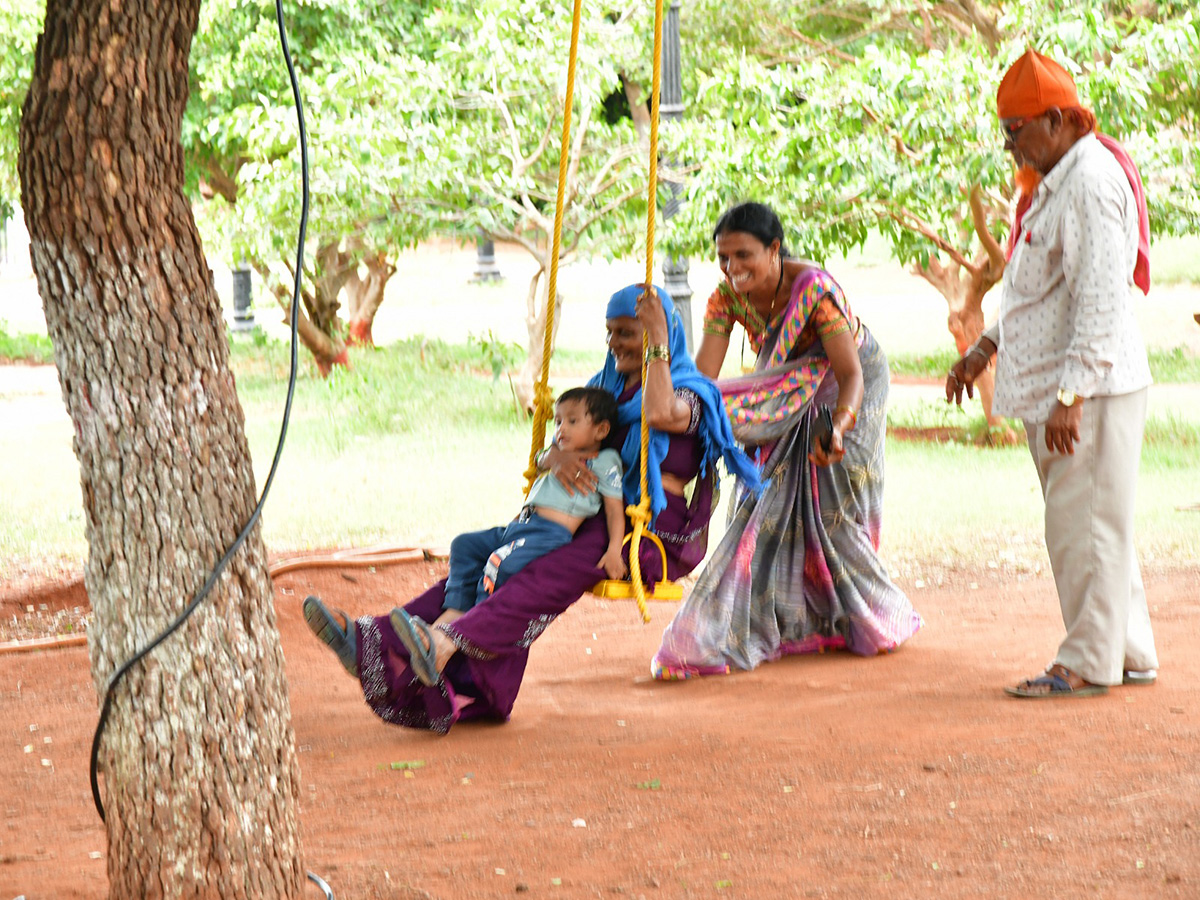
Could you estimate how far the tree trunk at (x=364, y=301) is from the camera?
52.2 ft

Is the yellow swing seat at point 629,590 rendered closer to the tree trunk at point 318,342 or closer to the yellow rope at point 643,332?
the yellow rope at point 643,332

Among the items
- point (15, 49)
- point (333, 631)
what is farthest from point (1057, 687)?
point (15, 49)

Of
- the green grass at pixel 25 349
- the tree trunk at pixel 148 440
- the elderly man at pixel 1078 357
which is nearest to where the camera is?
the tree trunk at pixel 148 440

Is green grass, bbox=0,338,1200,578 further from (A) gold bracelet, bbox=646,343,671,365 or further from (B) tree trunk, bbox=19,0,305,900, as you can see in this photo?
(B) tree trunk, bbox=19,0,305,900

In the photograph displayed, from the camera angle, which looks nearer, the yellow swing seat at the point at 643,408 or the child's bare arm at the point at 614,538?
the yellow swing seat at the point at 643,408

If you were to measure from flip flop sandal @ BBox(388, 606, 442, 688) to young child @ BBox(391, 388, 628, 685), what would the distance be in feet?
0.83

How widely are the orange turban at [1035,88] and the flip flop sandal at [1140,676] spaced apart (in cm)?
173

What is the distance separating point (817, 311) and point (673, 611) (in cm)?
183

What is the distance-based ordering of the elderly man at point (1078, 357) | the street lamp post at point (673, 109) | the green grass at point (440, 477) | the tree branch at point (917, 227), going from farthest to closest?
the tree branch at point (917, 227)
the street lamp post at point (673, 109)
the green grass at point (440, 477)
the elderly man at point (1078, 357)

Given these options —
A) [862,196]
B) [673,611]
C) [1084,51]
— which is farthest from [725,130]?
[673,611]

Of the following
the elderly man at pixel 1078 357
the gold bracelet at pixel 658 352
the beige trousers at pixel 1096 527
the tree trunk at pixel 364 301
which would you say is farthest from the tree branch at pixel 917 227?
the tree trunk at pixel 364 301

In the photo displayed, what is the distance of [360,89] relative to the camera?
972 centimetres

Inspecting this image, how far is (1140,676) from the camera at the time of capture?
409cm

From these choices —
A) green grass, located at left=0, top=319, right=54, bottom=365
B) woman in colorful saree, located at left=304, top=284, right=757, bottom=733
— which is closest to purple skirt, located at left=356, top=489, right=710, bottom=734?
woman in colorful saree, located at left=304, top=284, right=757, bottom=733
